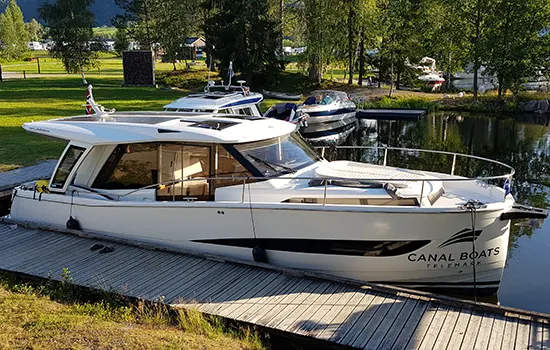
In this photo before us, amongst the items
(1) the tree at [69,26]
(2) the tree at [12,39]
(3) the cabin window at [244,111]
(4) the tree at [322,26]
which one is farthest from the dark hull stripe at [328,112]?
(2) the tree at [12,39]

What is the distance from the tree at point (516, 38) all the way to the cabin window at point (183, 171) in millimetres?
30423

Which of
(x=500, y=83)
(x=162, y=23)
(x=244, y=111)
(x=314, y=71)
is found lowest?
(x=244, y=111)

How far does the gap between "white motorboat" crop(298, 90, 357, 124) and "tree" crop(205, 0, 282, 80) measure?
9141 millimetres

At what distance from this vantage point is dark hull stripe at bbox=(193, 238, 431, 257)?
295 inches

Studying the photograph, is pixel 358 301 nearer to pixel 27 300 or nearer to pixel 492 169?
pixel 27 300

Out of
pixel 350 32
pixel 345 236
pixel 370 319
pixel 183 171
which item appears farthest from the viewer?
pixel 350 32

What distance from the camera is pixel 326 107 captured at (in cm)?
2645

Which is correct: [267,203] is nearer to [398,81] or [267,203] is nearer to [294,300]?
[294,300]

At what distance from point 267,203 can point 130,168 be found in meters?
2.75

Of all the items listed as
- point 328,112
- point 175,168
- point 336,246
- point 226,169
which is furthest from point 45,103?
point 336,246

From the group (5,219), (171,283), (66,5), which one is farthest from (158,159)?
(66,5)

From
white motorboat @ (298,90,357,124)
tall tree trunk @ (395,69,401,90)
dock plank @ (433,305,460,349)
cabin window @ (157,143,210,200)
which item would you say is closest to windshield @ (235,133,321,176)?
cabin window @ (157,143,210,200)

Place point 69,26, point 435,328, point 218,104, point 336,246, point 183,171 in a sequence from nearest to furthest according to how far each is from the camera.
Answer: point 435,328 → point 336,246 → point 183,171 → point 218,104 → point 69,26

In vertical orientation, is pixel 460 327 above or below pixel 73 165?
below
